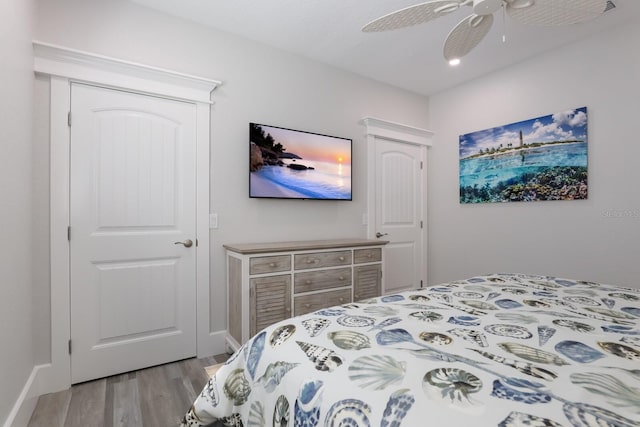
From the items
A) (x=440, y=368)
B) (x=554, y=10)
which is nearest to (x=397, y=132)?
(x=554, y=10)

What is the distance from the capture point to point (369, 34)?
268 centimetres

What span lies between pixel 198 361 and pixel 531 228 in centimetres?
318

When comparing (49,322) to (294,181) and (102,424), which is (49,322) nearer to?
(102,424)

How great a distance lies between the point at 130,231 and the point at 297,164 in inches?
56.4

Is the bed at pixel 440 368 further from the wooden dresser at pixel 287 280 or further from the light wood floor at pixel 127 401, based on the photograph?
the wooden dresser at pixel 287 280

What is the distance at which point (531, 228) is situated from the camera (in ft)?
10.1

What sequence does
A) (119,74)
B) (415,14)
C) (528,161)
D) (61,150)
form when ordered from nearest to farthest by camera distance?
1. (415,14)
2. (61,150)
3. (119,74)
4. (528,161)

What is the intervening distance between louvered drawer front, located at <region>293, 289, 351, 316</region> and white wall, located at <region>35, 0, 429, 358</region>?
64 centimetres

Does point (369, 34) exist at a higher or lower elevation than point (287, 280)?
higher

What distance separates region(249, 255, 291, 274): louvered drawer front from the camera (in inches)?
90.2

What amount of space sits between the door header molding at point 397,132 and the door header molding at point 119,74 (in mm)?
1643

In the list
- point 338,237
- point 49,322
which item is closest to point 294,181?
point 338,237

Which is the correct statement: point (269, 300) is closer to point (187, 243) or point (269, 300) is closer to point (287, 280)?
point (287, 280)

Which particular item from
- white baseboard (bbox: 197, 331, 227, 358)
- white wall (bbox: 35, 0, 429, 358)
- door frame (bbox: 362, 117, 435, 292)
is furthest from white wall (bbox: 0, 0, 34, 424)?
door frame (bbox: 362, 117, 435, 292)
